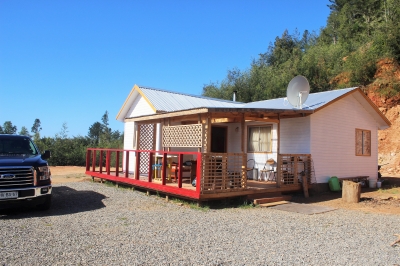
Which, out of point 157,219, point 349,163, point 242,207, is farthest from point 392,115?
point 157,219

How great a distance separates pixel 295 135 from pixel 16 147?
29.3 feet

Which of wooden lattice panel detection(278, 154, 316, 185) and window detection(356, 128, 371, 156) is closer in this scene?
wooden lattice panel detection(278, 154, 316, 185)

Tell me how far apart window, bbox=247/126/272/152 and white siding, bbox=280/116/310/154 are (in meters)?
0.57

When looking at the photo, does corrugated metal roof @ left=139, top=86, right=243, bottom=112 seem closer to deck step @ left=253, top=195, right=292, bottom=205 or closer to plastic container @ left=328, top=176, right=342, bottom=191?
deck step @ left=253, top=195, right=292, bottom=205

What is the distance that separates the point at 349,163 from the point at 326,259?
969 centimetres

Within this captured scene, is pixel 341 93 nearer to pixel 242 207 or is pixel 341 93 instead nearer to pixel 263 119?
pixel 263 119

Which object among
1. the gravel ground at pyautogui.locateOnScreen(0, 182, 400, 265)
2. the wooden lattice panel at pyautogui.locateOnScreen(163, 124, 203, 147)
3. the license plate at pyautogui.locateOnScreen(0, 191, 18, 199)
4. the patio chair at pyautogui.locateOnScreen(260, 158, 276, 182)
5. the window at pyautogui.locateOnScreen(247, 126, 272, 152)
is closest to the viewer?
the gravel ground at pyautogui.locateOnScreen(0, 182, 400, 265)

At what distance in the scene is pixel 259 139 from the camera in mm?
12945

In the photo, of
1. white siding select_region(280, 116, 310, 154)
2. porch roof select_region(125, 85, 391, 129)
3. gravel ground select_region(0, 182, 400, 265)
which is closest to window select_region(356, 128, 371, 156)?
porch roof select_region(125, 85, 391, 129)

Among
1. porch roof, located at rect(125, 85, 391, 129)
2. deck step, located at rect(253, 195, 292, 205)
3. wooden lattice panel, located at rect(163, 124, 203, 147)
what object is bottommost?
deck step, located at rect(253, 195, 292, 205)

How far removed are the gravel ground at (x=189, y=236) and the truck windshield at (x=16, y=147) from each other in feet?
5.02

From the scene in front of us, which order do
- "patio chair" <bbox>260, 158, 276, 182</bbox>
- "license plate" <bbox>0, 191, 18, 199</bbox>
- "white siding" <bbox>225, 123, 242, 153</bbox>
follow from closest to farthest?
"license plate" <bbox>0, 191, 18, 199</bbox>, "patio chair" <bbox>260, 158, 276, 182</bbox>, "white siding" <bbox>225, 123, 242, 153</bbox>

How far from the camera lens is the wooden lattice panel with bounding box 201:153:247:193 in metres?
8.19

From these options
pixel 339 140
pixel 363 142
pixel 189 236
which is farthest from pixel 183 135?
pixel 363 142
